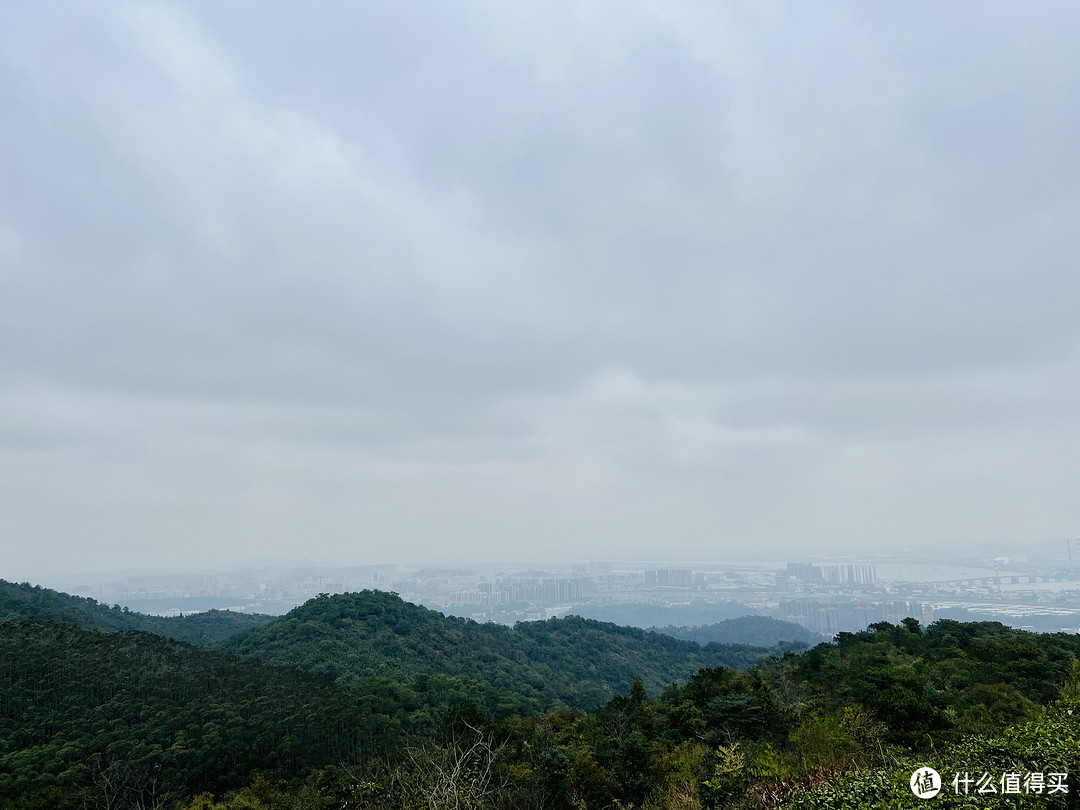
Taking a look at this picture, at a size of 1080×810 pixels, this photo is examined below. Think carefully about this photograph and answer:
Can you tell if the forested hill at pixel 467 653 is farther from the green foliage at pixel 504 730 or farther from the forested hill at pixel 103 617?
the forested hill at pixel 103 617

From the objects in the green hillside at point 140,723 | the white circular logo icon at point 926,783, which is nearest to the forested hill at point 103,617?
the green hillside at point 140,723

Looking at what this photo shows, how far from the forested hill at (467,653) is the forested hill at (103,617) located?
9.62m

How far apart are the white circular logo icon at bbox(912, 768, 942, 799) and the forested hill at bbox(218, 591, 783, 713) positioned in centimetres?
2890

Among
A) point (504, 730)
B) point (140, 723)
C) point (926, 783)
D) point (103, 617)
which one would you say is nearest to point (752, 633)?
point (103, 617)

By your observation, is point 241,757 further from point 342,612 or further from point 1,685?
point 342,612

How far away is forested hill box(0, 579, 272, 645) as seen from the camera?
39.1 m

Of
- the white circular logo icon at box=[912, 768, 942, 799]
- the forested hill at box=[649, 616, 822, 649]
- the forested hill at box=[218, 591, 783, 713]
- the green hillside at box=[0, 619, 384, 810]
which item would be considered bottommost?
the forested hill at box=[649, 616, 822, 649]

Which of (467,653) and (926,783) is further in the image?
(467,653)

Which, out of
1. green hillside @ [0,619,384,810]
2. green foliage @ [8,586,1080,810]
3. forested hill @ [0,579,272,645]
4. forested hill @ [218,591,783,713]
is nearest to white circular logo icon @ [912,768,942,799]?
green foliage @ [8,586,1080,810]

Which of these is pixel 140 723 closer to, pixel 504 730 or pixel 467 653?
pixel 504 730

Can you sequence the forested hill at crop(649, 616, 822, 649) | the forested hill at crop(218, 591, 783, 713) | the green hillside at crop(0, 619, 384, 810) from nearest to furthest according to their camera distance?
the green hillside at crop(0, 619, 384, 810)
the forested hill at crop(218, 591, 783, 713)
the forested hill at crop(649, 616, 822, 649)

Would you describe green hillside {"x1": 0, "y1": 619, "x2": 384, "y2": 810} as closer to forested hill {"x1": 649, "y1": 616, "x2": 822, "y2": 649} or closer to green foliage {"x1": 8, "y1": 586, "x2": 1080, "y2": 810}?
green foliage {"x1": 8, "y1": 586, "x2": 1080, "y2": 810}

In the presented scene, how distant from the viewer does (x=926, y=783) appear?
6910 mm

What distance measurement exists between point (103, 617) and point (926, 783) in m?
63.7
